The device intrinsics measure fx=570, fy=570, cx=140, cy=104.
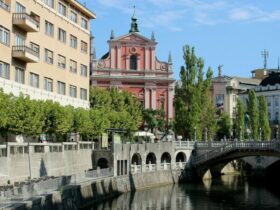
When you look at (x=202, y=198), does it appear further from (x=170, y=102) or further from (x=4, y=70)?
(x=170, y=102)

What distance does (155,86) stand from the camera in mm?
119438

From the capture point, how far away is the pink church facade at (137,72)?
385 feet

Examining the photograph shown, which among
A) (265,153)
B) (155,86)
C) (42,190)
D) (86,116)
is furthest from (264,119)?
(42,190)

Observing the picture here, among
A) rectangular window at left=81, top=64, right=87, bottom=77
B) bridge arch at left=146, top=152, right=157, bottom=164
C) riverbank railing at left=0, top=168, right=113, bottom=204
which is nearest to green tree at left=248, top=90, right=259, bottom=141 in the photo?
bridge arch at left=146, top=152, right=157, bottom=164

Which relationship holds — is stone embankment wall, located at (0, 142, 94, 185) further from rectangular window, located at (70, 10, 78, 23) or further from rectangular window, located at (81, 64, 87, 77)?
rectangular window, located at (70, 10, 78, 23)

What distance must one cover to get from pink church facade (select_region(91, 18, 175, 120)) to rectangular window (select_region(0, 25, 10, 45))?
189 feet

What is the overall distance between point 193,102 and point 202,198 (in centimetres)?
3229

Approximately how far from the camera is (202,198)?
218 ft

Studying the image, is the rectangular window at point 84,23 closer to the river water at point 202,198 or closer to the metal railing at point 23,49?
the metal railing at point 23,49

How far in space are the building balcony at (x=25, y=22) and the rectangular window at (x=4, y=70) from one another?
479 cm

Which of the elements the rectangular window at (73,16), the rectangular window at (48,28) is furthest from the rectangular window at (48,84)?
the rectangular window at (73,16)

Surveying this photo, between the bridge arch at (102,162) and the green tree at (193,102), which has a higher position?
the green tree at (193,102)

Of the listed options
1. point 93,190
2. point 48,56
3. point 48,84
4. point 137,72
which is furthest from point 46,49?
point 137,72

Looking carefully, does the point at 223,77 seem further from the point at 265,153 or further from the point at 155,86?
the point at 265,153
